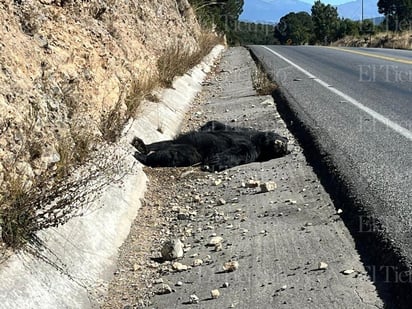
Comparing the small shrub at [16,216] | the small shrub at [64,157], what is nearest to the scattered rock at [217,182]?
the small shrub at [64,157]

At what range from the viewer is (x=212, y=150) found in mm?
7781

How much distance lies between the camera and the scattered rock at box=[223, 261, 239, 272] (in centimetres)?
452

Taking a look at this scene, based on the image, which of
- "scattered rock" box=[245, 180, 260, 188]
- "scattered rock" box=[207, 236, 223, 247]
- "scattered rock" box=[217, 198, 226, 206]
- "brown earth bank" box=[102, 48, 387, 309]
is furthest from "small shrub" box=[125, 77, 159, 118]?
"scattered rock" box=[207, 236, 223, 247]

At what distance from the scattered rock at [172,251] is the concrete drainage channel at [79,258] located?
0.40 m

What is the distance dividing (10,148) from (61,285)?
1305 mm

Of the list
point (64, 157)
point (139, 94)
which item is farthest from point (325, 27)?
point (64, 157)

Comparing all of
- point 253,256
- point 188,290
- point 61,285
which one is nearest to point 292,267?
point 253,256

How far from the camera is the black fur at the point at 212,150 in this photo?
7.57 meters

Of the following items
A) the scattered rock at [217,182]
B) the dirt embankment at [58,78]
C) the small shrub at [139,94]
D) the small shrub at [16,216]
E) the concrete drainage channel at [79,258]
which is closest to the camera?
the concrete drainage channel at [79,258]

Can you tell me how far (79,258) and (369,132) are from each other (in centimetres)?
490

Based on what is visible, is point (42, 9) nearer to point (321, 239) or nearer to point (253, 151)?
point (253, 151)

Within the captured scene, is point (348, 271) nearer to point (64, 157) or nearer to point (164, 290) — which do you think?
point (164, 290)

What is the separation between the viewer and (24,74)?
563cm

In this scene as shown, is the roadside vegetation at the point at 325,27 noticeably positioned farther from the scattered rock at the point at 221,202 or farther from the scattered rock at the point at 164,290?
the scattered rock at the point at 164,290
